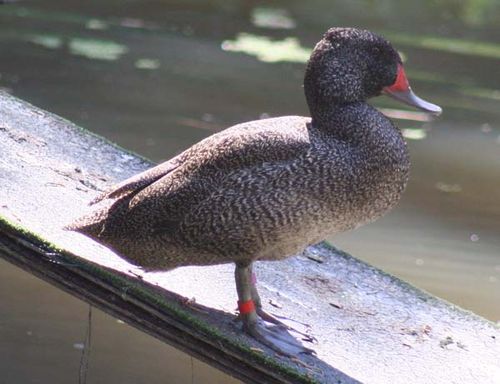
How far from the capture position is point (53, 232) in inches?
181

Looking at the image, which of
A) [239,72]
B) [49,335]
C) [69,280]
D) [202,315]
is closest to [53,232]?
[69,280]

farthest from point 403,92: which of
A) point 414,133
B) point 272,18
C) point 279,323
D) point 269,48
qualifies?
point 272,18

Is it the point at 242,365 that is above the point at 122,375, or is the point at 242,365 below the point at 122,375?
above

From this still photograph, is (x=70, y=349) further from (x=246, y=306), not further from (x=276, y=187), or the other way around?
(x=276, y=187)

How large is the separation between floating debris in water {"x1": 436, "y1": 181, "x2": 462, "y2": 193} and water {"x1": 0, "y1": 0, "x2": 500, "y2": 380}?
0.04 ft

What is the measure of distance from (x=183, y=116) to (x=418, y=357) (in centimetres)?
452

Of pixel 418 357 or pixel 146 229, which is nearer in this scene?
pixel 146 229

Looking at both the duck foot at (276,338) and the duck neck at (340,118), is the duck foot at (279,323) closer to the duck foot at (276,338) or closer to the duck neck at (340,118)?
the duck foot at (276,338)

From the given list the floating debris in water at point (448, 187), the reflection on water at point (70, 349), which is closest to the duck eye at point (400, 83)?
the reflection on water at point (70, 349)

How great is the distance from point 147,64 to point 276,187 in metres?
6.34

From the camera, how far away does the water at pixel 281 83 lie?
6.87 meters

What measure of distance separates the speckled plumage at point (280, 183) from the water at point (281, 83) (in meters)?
1.34

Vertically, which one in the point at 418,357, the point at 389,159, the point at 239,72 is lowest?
the point at 239,72

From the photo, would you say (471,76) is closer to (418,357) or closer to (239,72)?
(239,72)
